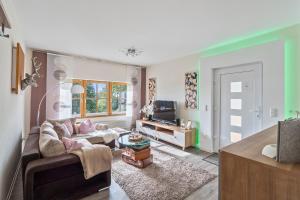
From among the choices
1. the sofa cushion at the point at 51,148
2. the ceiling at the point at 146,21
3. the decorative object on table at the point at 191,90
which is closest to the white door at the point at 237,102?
the decorative object on table at the point at 191,90

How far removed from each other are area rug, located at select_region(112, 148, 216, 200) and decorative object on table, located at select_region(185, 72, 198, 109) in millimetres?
1629

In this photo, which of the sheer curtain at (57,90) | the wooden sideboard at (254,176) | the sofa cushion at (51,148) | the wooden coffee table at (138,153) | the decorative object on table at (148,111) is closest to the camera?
the wooden sideboard at (254,176)

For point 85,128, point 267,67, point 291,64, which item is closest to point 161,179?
point 85,128

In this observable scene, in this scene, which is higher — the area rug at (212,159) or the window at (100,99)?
the window at (100,99)

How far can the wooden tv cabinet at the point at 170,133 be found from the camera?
12.9ft

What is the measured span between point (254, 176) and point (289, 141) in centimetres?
29

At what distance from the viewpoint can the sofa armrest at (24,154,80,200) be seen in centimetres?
164

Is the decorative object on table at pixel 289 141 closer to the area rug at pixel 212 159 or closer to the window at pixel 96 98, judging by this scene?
the area rug at pixel 212 159

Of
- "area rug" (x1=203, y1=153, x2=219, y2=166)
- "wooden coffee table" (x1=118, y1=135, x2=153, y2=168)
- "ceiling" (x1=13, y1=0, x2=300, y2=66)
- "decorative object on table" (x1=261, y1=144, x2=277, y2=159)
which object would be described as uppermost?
"ceiling" (x1=13, y1=0, x2=300, y2=66)

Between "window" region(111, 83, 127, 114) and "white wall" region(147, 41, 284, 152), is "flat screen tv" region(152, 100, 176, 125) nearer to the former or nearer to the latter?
"white wall" region(147, 41, 284, 152)

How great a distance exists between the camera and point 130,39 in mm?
3262

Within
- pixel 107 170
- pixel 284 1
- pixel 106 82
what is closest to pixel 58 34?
pixel 106 82

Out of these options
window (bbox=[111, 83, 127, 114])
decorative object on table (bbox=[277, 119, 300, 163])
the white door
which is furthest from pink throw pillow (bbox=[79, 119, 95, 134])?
decorative object on table (bbox=[277, 119, 300, 163])

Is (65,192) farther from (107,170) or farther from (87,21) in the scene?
(87,21)
